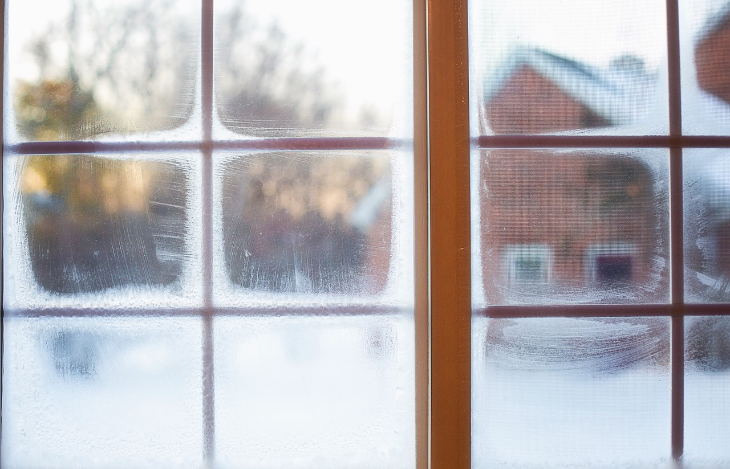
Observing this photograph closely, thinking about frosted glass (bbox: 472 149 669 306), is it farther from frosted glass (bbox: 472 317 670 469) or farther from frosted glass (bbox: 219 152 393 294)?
frosted glass (bbox: 219 152 393 294)

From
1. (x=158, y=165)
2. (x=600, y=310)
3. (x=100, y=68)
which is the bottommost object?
(x=600, y=310)

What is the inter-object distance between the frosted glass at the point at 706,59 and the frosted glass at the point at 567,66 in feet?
0.17

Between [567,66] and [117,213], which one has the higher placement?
[567,66]

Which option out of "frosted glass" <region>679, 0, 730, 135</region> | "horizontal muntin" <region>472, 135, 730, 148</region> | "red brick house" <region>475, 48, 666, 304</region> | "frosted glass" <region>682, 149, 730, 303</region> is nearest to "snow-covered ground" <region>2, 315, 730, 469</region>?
"red brick house" <region>475, 48, 666, 304</region>

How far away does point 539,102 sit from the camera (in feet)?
4.10

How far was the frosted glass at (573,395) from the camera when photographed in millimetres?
1257

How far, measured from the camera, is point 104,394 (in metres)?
1.26

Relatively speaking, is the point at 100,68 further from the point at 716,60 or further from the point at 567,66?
the point at 716,60

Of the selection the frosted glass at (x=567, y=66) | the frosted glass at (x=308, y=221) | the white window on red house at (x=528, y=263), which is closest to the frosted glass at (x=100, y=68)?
the frosted glass at (x=308, y=221)

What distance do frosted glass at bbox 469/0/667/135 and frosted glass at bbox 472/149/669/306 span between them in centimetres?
8

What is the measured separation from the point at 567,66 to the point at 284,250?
757mm

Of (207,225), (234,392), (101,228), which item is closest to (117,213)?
(101,228)

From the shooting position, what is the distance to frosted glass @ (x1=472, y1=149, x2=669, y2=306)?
124 centimetres

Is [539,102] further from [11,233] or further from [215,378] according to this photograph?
[11,233]
